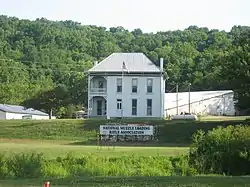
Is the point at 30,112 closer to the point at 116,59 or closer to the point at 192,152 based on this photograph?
the point at 116,59

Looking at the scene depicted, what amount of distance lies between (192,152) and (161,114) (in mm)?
47955

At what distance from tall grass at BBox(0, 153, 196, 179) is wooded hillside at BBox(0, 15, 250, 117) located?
53.1 metres

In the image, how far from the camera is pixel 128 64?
275 ft

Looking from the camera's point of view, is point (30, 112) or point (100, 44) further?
point (100, 44)

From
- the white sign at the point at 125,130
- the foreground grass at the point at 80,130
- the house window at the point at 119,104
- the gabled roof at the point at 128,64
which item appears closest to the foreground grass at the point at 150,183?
the white sign at the point at 125,130

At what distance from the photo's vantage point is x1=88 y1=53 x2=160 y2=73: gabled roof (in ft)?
271

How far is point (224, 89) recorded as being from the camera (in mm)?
107438

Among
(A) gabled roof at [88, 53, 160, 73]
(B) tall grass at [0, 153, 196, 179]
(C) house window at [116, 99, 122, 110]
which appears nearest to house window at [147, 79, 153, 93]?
→ (A) gabled roof at [88, 53, 160, 73]

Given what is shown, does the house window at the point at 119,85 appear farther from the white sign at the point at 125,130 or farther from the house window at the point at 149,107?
the white sign at the point at 125,130

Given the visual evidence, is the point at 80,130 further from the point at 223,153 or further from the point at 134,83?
the point at 223,153

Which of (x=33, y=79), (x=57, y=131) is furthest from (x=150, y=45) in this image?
(x=57, y=131)

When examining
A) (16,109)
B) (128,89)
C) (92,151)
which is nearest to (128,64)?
(128,89)

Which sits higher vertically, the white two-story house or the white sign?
the white two-story house

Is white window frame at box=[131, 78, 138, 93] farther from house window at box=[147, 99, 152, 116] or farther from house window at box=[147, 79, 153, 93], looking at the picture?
house window at box=[147, 99, 152, 116]
